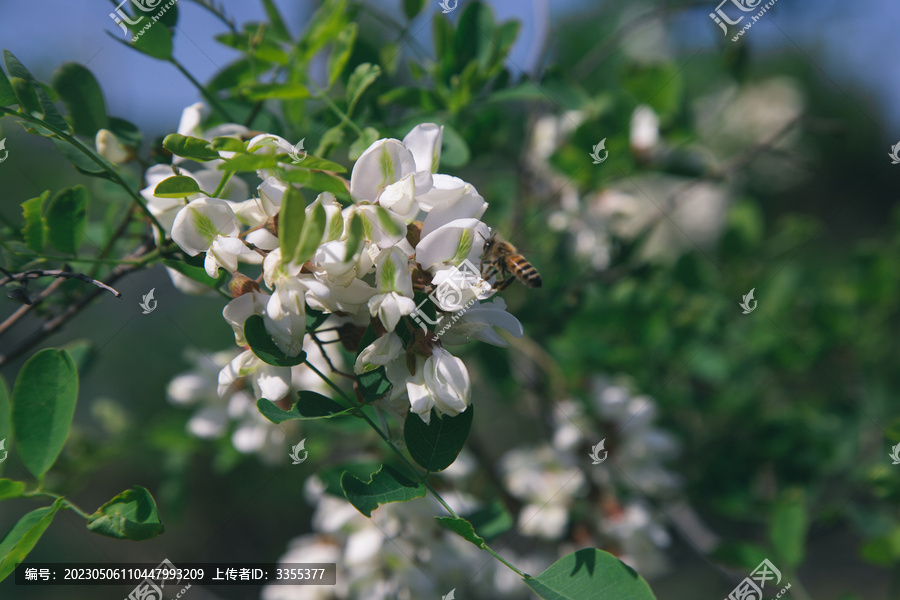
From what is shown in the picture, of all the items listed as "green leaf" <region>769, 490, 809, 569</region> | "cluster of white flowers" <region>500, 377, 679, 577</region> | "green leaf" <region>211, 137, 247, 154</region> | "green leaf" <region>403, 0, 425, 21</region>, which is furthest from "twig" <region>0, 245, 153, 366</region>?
"green leaf" <region>769, 490, 809, 569</region>

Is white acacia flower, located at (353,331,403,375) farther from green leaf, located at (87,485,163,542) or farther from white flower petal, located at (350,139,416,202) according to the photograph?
green leaf, located at (87,485,163,542)

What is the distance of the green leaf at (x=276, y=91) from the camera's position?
67 centimetres

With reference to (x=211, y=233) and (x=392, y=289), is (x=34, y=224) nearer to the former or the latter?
(x=211, y=233)

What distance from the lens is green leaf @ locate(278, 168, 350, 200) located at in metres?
0.43

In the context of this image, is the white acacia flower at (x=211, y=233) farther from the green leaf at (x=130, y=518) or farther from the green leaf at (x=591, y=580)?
the green leaf at (x=591, y=580)

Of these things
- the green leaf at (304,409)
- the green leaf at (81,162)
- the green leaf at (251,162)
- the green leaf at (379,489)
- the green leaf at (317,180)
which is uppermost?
the green leaf at (251,162)

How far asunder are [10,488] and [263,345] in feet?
0.99

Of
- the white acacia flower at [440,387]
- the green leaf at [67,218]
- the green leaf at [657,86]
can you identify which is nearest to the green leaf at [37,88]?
the green leaf at [67,218]

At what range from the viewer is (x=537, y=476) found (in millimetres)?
1145

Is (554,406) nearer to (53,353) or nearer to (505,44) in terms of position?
(505,44)

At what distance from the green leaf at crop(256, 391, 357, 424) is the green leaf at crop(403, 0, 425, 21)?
0.60 meters

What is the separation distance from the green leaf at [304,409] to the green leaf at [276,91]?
346mm

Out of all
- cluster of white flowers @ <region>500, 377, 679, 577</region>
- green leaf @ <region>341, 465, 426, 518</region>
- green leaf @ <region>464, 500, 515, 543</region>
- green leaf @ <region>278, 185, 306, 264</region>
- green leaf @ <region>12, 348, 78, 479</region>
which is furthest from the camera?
cluster of white flowers @ <region>500, 377, 679, 577</region>


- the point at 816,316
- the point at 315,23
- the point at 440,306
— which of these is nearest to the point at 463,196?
the point at 440,306
